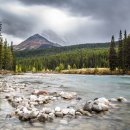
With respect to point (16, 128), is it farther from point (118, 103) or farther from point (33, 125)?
point (118, 103)

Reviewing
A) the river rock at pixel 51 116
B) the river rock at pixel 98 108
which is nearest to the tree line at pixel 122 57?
the river rock at pixel 98 108

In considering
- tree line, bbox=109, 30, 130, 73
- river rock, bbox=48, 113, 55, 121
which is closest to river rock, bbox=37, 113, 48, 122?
river rock, bbox=48, 113, 55, 121

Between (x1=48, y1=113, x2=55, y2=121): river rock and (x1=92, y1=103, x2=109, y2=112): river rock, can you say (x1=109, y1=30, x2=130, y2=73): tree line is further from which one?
(x1=48, y1=113, x2=55, y2=121): river rock

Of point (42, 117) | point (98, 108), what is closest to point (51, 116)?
point (42, 117)

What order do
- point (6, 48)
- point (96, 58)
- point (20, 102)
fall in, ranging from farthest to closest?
point (96, 58) < point (6, 48) < point (20, 102)

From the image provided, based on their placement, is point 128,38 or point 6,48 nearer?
point 128,38

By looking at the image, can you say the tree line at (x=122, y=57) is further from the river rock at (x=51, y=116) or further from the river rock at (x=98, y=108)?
the river rock at (x=51, y=116)

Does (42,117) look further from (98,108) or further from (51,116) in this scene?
(98,108)

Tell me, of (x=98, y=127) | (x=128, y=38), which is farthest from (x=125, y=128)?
(x=128, y=38)

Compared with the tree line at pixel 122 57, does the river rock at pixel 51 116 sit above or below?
below

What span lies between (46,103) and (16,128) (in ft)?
24.9

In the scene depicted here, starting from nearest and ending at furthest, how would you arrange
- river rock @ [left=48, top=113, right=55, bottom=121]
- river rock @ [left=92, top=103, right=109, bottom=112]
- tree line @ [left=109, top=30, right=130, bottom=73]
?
river rock @ [left=48, top=113, right=55, bottom=121] < river rock @ [left=92, top=103, right=109, bottom=112] < tree line @ [left=109, top=30, right=130, bottom=73]

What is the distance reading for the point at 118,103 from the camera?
20.6 meters

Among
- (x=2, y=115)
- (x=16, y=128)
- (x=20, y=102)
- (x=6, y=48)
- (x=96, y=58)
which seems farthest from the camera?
(x=96, y=58)
